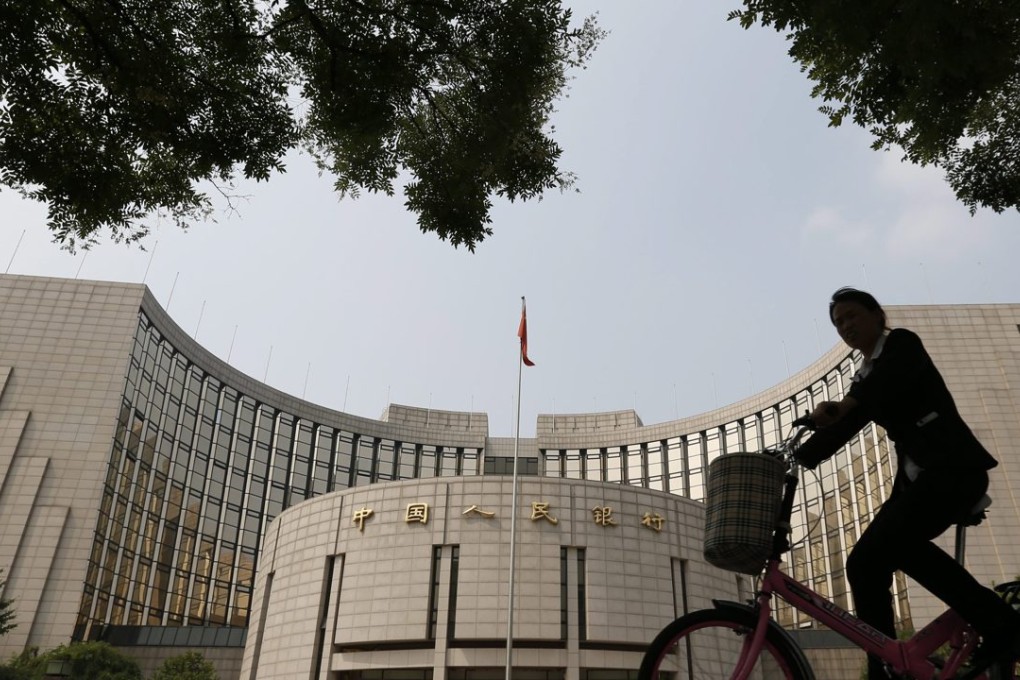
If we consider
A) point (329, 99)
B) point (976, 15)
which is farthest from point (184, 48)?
point (976, 15)

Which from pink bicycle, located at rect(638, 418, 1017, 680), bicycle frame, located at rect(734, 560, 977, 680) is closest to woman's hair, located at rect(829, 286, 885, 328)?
pink bicycle, located at rect(638, 418, 1017, 680)

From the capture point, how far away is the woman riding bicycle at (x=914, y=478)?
116 inches

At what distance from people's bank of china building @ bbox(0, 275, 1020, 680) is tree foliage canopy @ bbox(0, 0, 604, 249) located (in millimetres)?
12703

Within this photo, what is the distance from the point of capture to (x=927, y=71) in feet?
16.8

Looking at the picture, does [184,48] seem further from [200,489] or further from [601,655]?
[200,489]

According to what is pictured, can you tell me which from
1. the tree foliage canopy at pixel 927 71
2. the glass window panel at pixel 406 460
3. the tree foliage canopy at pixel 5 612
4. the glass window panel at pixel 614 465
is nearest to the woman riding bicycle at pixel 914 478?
the tree foliage canopy at pixel 927 71

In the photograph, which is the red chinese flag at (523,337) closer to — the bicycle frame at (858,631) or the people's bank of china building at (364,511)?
the people's bank of china building at (364,511)

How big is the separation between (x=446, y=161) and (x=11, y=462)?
154 feet

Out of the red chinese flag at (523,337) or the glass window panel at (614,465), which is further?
the glass window panel at (614,465)

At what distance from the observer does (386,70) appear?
6.73 metres

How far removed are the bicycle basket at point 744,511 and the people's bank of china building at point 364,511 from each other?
1490 centimetres

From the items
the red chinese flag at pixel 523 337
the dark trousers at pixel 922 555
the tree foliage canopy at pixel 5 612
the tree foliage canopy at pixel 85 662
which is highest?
the red chinese flag at pixel 523 337

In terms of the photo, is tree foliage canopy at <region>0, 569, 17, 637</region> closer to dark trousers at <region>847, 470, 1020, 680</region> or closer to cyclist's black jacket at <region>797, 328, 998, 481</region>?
dark trousers at <region>847, 470, 1020, 680</region>

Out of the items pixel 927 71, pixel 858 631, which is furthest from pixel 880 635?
pixel 927 71
